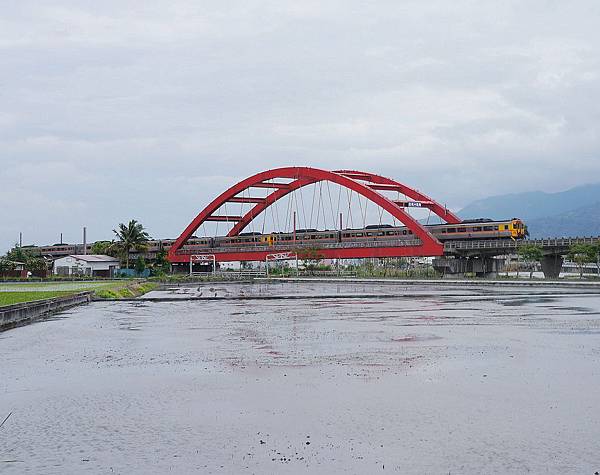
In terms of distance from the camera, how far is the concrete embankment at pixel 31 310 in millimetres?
28703

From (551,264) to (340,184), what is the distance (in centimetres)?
2879

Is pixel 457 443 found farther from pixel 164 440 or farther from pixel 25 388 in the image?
pixel 25 388

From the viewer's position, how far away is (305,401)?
12758 millimetres

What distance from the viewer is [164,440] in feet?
33.7

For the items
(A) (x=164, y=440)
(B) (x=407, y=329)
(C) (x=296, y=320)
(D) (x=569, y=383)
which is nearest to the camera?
(A) (x=164, y=440)

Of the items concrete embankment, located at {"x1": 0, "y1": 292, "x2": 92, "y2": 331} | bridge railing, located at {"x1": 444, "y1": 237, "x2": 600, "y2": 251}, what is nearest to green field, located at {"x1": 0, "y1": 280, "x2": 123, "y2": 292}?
concrete embankment, located at {"x1": 0, "y1": 292, "x2": 92, "y2": 331}

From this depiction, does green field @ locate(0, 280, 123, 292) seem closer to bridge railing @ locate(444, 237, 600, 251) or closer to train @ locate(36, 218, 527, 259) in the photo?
bridge railing @ locate(444, 237, 600, 251)

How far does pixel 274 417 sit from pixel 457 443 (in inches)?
113

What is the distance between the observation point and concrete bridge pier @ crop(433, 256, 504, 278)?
318ft

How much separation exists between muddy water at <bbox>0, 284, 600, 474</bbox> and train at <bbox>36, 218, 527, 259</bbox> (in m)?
69.9

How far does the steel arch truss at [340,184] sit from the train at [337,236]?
178cm

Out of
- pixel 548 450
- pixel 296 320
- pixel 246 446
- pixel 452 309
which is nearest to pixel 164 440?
pixel 246 446

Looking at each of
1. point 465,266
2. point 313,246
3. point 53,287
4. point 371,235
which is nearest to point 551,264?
point 465,266

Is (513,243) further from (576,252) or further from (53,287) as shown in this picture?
(53,287)
